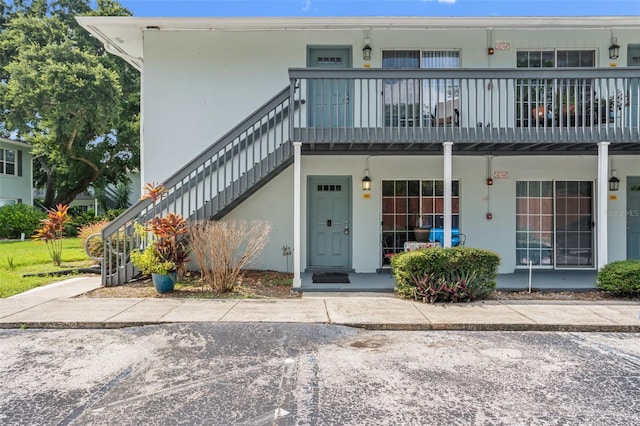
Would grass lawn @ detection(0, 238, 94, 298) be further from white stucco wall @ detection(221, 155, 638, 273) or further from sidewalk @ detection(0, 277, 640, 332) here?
white stucco wall @ detection(221, 155, 638, 273)

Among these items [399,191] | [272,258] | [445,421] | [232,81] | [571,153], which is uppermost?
[232,81]

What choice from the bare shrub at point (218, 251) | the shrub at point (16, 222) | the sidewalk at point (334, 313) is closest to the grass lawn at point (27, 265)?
the sidewalk at point (334, 313)

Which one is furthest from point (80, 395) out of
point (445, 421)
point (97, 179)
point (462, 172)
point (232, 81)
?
point (97, 179)

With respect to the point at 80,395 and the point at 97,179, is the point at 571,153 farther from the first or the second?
the point at 97,179

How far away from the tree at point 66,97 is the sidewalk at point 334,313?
45.9 ft

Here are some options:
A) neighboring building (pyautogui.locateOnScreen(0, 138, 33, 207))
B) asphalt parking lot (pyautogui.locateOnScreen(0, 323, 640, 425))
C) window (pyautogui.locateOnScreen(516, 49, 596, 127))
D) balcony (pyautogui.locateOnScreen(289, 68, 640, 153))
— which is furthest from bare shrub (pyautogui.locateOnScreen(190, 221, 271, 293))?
neighboring building (pyautogui.locateOnScreen(0, 138, 33, 207))

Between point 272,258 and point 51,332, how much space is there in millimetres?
4755

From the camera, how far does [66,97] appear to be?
17.8 meters

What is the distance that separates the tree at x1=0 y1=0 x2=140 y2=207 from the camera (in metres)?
17.8

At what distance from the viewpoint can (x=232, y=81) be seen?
9.27m

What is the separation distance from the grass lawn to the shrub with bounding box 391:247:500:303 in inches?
292

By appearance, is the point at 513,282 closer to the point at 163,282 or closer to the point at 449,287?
the point at 449,287

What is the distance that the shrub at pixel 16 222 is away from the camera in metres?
17.6

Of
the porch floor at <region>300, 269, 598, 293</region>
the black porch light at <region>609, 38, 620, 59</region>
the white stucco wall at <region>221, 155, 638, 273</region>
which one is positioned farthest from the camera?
the white stucco wall at <region>221, 155, 638, 273</region>
